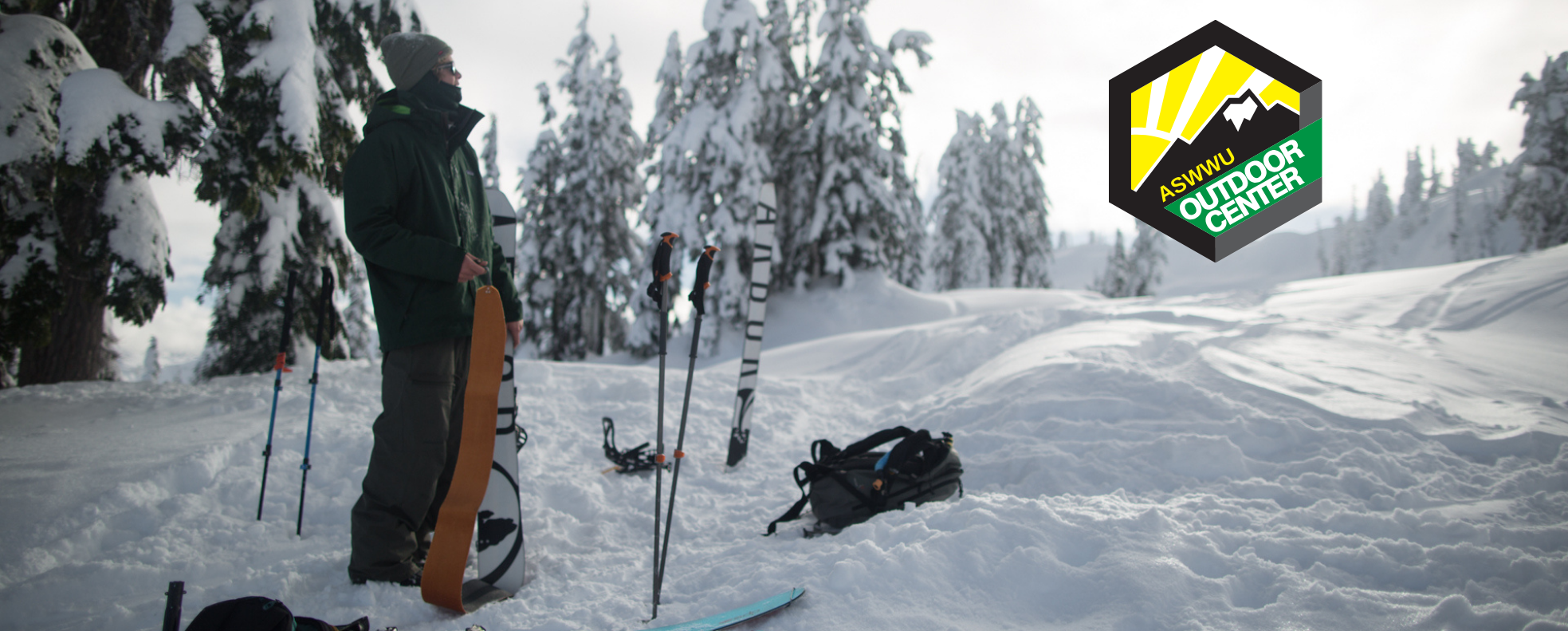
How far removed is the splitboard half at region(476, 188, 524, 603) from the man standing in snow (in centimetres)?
21

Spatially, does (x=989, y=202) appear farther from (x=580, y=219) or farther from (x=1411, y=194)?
(x=1411, y=194)

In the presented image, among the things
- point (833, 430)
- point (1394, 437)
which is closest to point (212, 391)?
point (833, 430)

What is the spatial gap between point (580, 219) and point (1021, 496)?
55.2ft

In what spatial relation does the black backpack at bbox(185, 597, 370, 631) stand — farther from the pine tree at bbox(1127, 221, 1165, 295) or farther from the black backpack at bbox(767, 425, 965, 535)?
the pine tree at bbox(1127, 221, 1165, 295)

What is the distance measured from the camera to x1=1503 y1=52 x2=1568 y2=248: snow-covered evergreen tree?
12180 millimetres

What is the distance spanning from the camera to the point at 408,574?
8.45 ft

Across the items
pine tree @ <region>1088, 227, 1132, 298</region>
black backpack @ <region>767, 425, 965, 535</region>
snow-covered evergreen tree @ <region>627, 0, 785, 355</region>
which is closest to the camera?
black backpack @ <region>767, 425, 965, 535</region>

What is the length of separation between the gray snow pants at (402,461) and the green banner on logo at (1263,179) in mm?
5043

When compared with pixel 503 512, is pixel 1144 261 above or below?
above

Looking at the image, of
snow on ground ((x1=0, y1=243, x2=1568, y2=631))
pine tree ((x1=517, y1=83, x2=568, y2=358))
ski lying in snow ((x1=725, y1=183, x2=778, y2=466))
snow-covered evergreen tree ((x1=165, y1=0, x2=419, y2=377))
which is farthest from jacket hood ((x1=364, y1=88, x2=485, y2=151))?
pine tree ((x1=517, y1=83, x2=568, y2=358))

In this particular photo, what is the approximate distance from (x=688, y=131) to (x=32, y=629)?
13697 millimetres

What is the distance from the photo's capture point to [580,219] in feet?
60.1

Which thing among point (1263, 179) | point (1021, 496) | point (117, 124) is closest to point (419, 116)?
point (1021, 496)

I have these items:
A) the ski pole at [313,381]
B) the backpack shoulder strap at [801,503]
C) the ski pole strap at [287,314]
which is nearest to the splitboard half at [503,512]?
the ski pole at [313,381]
